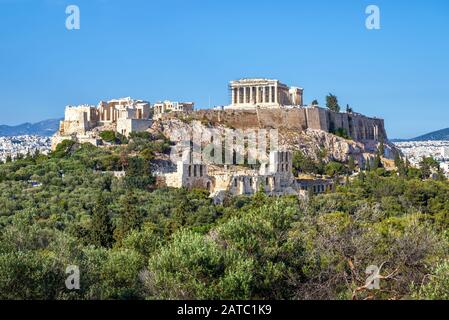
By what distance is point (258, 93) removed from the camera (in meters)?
65.7

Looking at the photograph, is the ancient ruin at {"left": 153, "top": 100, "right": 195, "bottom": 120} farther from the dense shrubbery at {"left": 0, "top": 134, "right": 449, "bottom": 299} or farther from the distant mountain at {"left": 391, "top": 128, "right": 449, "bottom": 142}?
the distant mountain at {"left": 391, "top": 128, "right": 449, "bottom": 142}

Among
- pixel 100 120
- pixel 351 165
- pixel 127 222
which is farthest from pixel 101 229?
pixel 351 165

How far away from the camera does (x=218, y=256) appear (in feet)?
50.4

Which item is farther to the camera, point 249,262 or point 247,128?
point 247,128

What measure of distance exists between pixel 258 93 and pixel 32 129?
111 metres

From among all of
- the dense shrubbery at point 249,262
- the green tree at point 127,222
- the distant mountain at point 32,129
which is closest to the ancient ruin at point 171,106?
the green tree at point 127,222

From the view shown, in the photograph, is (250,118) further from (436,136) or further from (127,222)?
(436,136)

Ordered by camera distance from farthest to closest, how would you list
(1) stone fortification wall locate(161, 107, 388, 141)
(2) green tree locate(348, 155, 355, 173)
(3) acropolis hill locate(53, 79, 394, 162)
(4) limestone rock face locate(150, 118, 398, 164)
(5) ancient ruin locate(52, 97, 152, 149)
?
(1) stone fortification wall locate(161, 107, 388, 141), (3) acropolis hill locate(53, 79, 394, 162), (4) limestone rock face locate(150, 118, 398, 164), (2) green tree locate(348, 155, 355, 173), (5) ancient ruin locate(52, 97, 152, 149)

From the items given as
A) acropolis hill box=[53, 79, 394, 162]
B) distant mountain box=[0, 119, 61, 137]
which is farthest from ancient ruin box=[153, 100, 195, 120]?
distant mountain box=[0, 119, 61, 137]

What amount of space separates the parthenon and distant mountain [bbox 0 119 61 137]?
96315mm

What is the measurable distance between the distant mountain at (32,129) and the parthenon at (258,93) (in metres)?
96.3

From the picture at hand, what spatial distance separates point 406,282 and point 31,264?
7.43 meters

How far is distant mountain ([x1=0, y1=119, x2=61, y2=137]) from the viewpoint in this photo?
15900 centimetres

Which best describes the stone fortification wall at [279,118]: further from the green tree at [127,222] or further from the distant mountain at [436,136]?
the distant mountain at [436,136]
